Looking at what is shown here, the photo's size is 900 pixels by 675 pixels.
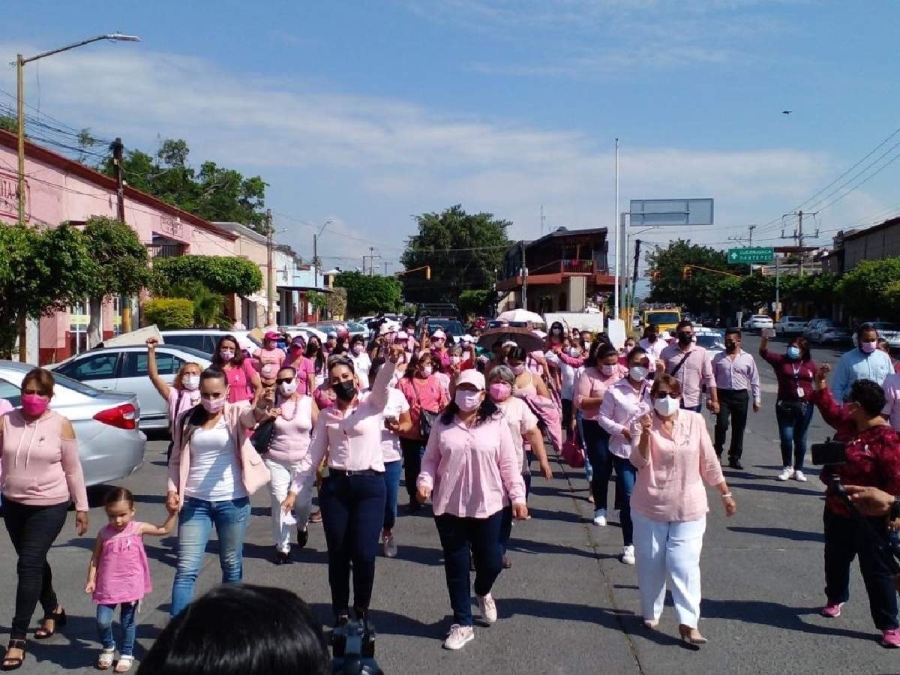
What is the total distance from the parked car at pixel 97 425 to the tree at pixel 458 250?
7490cm

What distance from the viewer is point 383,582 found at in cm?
719

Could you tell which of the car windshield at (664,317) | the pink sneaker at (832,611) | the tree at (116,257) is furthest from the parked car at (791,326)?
the pink sneaker at (832,611)

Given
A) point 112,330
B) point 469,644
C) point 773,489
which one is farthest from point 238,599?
point 112,330

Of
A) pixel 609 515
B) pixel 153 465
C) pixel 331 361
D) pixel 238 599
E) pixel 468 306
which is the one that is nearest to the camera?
pixel 238 599

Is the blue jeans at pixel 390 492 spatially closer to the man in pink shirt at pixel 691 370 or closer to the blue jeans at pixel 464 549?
the blue jeans at pixel 464 549

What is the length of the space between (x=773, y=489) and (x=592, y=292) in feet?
161

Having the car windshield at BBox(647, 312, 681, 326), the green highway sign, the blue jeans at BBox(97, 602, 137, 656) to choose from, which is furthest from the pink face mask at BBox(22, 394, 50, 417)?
the green highway sign

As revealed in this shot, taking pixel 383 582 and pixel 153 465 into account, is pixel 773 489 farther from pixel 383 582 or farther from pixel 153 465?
pixel 153 465

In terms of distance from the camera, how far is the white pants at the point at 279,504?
7661 millimetres

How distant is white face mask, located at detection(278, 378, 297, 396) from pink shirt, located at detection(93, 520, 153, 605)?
2.48 m

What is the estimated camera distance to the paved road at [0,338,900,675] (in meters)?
5.50

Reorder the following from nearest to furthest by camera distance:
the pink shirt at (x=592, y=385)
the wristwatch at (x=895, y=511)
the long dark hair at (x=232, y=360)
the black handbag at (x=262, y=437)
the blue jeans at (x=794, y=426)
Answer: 1. the wristwatch at (x=895, y=511)
2. the black handbag at (x=262, y=437)
3. the pink shirt at (x=592, y=385)
4. the long dark hair at (x=232, y=360)
5. the blue jeans at (x=794, y=426)

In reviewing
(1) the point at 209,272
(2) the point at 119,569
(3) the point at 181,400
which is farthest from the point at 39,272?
(1) the point at 209,272

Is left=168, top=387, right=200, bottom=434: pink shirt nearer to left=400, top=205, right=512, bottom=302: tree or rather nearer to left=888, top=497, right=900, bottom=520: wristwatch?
left=888, top=497, right=900, bottom=520: wristwatch
